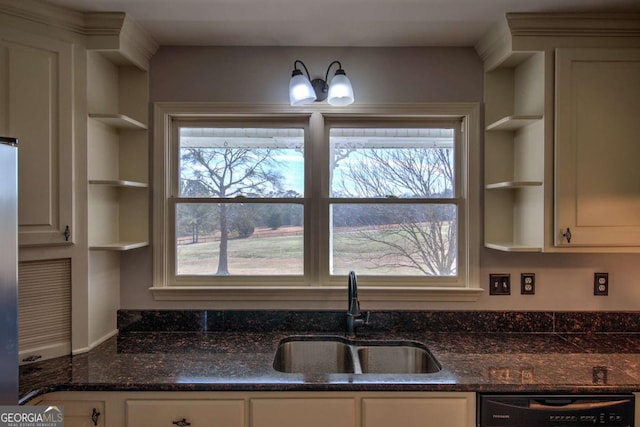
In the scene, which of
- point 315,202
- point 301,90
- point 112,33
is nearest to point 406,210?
point 315,202

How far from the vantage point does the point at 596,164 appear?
1722 millimetres

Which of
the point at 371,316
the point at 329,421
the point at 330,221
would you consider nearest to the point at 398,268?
the point at 371,316

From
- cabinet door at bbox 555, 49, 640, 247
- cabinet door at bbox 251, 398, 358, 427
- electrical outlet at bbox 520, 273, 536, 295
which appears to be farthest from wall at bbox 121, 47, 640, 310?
cabinet door at bbox 251, 398, 358, 427

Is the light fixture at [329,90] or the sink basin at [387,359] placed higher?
the light fixture at [329,90]

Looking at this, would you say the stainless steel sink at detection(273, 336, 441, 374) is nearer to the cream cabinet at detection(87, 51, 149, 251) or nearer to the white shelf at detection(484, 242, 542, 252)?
the white shelf at detection(484, 242, 542, 252)

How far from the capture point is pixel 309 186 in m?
2.09

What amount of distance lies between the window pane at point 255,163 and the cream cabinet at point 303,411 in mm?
1060

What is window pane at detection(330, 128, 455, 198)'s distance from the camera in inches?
82.7

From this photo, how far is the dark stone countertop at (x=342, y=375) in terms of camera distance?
1.42 m

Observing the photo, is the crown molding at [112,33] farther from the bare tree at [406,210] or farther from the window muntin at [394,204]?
the bare tree at [406,210]

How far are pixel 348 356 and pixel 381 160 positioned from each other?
3.46 feet

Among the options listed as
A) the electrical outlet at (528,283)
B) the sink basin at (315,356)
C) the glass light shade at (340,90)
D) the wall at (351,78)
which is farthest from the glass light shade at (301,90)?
the electrical outlet at (528,283)

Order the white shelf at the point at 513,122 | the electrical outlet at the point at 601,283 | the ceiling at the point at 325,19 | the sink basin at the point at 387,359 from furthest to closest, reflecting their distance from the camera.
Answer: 1. the electrical outlet at the point at 601,283
2. the sink basin at the point at 387,359
3. the white shelf at the point at 513,122
4. the ceiling at the point at 325,19

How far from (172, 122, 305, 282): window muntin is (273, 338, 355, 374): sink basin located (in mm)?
395
